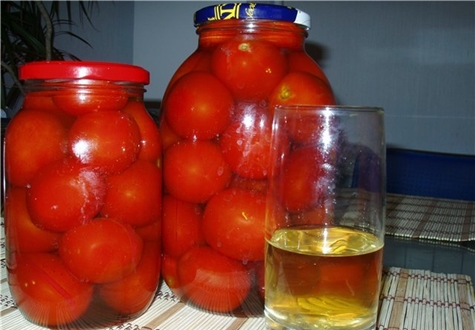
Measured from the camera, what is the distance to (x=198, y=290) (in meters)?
0.44

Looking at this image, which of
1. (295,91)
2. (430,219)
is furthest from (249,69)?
(430,219)

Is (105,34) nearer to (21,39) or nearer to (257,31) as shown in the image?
(21,39)

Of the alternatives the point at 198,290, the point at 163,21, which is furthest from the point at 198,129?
the point at 163,21

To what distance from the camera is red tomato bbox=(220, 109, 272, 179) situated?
16.3 inches

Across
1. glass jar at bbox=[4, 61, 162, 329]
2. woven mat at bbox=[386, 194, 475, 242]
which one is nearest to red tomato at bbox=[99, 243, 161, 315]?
glass jar at bbox=[4, 61, 162, 329]

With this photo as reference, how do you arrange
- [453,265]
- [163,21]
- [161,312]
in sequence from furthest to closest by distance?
[163,21] → [453,265] → [161,312]

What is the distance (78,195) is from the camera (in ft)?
1.23

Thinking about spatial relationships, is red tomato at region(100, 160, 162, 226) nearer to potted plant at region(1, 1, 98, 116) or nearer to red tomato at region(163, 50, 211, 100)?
red tomato at region(163, 50, 211, 100)

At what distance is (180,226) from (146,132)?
0.27 ft

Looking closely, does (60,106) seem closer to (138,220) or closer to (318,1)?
(138,220)

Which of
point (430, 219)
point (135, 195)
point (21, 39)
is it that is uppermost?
point (21, 39)

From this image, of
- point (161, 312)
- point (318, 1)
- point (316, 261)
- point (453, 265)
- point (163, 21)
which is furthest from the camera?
point (163, 21)

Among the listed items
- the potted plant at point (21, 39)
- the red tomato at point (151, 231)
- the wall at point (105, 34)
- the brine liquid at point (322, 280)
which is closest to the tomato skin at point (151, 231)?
the red tomato at point (151, 231)

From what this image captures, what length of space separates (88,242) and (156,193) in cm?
7
